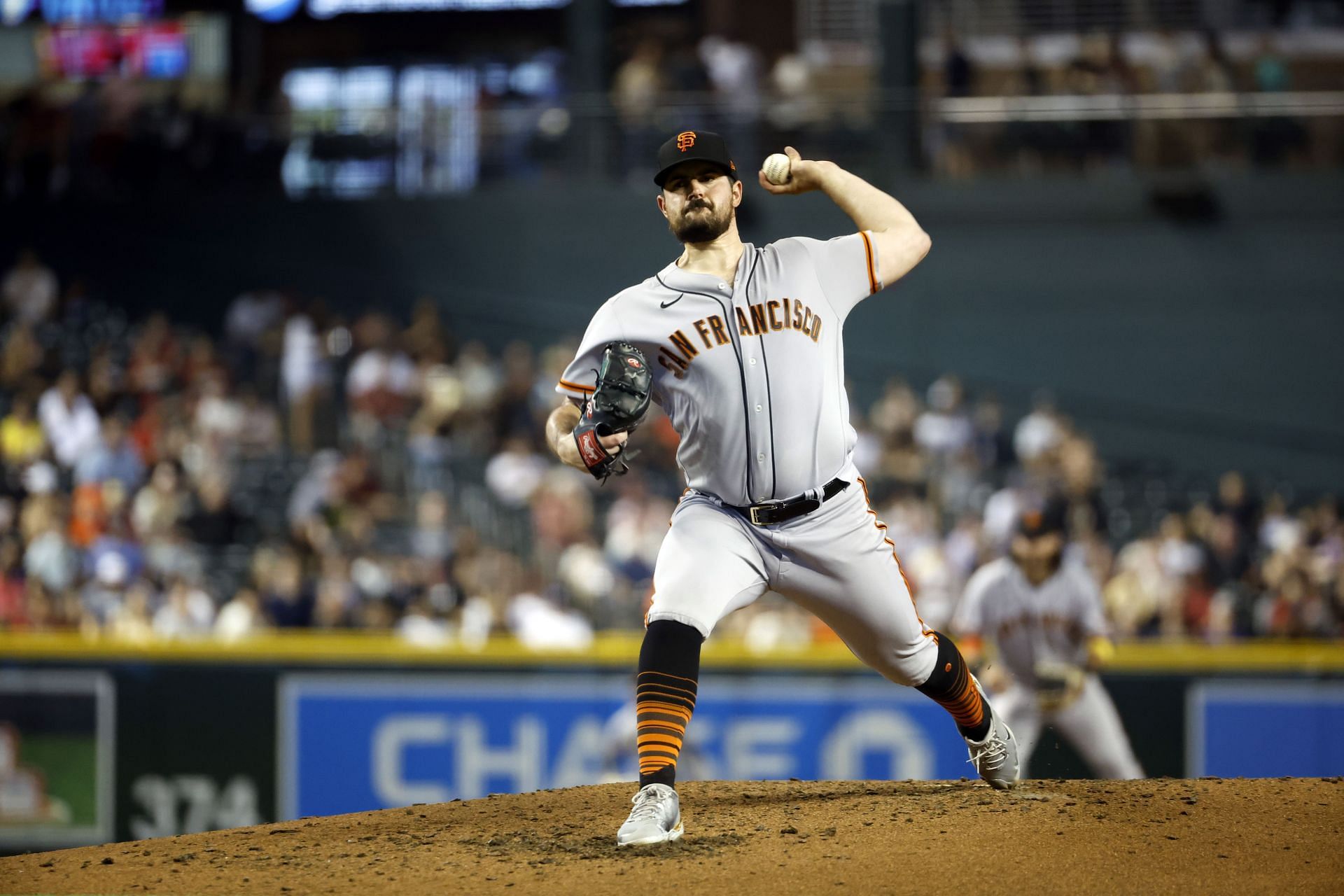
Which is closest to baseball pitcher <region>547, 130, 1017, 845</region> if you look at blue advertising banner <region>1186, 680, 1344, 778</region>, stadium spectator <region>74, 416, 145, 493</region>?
blue advertising banner <region>1186, 680, 1344, 778</region>

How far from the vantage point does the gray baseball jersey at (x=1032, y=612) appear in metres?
7.96

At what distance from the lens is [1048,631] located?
317 inches

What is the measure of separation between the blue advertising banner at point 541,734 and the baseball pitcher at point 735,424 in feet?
14.1

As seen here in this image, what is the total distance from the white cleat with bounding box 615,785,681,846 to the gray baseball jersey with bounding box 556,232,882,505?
85 cm

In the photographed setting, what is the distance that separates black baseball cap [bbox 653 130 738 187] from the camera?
4297 mm

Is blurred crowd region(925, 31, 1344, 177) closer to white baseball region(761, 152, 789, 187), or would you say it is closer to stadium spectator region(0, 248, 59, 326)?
stadium spectator region(0, 248, 59, 326)

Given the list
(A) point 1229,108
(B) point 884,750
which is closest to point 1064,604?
(B) point 884,750

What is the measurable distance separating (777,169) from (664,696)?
154 cm

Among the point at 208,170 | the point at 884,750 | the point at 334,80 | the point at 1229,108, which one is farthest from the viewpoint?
the point at 334,80

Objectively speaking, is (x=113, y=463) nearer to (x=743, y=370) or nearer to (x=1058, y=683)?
(x=1058, y=683)

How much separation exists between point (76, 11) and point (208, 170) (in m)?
4.10

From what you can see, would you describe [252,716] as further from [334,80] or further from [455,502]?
[334,80]

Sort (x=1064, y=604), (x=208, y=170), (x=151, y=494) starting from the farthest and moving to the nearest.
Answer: (x=208, y=170), (x=151, y=494), (x=1064, y=604)

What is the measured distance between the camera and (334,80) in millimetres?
21062
